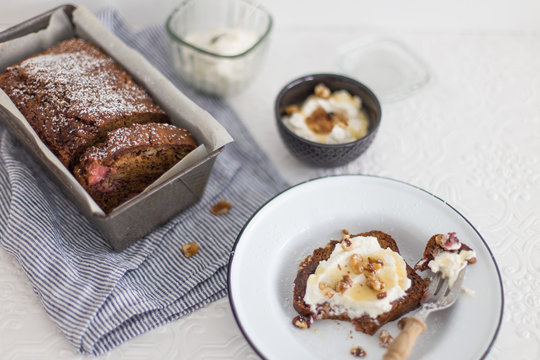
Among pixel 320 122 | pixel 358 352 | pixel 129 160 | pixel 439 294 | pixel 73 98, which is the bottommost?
pixel 358 352

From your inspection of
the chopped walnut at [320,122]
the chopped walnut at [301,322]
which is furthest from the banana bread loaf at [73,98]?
the chopped walnut at [301,322]

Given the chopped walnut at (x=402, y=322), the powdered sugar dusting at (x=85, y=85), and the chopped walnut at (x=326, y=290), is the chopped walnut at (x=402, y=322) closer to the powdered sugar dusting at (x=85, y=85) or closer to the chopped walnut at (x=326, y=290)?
the chopped walnut at (x=326, y=290)

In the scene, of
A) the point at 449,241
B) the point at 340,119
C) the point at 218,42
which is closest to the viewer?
the point at 449,241

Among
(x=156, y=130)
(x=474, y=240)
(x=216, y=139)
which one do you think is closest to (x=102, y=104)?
(x=156, y=130)

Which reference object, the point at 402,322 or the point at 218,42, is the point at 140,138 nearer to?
the point at 218,42

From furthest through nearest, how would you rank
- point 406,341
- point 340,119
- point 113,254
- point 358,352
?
point 340,119
point 113,254
point 358,352
point 406,341

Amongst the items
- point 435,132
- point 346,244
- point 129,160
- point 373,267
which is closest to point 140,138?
point 129,160

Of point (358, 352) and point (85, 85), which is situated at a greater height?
point (85, 85)
